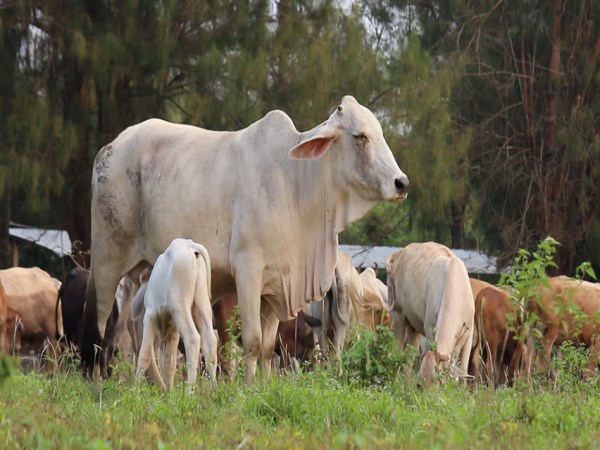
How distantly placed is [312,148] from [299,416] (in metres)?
3.67

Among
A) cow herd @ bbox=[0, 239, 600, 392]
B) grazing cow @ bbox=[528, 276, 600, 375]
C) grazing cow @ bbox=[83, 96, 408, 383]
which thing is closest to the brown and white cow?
cow herd @ bbox=[0, 239, 600, 392]

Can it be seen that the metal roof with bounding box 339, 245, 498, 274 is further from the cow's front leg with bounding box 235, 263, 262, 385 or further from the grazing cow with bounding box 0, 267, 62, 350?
the cow's front leg with bounding box 235, 263, 262, 385

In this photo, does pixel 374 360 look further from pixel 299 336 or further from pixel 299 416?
pixel 299 336

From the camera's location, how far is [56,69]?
62.7ft

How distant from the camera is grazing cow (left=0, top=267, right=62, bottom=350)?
1634cm

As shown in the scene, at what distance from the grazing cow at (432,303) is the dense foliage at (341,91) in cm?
567

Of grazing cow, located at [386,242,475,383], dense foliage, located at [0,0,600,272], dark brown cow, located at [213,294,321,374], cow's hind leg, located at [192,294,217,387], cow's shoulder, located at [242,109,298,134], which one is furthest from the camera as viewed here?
dense foliage, located at [0,0,600,272]

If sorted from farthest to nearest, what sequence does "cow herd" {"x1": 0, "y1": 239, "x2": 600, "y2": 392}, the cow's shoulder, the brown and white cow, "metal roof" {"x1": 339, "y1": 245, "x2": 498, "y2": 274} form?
1. "metal roof" {"x1": 339, "y1": 245, "x2": 498, "y2": 274}
2. the brown and white cow
3. the cow's shoulder
4. "cow herd" {"x1": 0, "y1": 239, "x2": 600, "y2": 392}

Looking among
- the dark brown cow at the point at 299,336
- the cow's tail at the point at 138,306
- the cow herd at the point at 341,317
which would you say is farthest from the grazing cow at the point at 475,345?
the cow's tail at the point at 138,306

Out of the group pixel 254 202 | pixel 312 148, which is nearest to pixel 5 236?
pixel 254 202

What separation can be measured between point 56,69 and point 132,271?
29.4 ft

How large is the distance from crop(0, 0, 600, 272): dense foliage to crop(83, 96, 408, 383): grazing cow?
761 cm

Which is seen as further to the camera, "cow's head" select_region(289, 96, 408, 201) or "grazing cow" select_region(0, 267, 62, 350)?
"grazing cow" select_region(0, 267, 62, 350)

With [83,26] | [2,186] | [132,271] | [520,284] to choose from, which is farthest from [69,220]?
[520,284]
